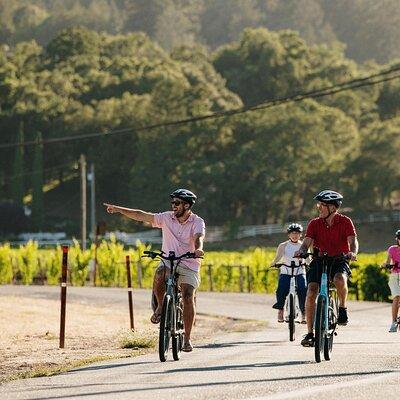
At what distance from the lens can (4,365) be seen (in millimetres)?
16016

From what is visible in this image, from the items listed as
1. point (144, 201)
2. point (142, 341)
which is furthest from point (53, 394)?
point (144, 201)

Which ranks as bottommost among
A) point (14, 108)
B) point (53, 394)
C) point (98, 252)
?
point (53, 394)

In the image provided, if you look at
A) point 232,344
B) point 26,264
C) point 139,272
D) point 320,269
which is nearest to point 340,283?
point 320,269

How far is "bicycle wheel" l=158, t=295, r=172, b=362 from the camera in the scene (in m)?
14.8

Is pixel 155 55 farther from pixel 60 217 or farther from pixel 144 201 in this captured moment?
pixel 144 201

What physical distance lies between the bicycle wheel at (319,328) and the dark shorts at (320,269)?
0.54 m

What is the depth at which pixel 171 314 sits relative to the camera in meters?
14.9

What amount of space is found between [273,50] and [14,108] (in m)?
28.6

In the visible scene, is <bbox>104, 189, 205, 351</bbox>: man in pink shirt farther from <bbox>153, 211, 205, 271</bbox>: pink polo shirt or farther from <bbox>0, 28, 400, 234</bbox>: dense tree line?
<bbox>0, 28, 400, 234</bbox>: dense tree line

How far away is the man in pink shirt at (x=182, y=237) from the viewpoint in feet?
49.8

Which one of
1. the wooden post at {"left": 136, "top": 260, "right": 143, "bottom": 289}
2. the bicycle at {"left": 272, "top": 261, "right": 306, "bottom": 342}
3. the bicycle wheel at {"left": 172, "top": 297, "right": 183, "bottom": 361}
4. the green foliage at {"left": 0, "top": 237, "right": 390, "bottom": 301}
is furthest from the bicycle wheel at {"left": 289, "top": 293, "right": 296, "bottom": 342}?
the wooden post at {"left": 136, "top": 260, "right": 143, "bottom": 289}

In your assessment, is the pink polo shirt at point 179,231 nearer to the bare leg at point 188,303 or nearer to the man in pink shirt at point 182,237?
the man in pink shirt at point 182,237

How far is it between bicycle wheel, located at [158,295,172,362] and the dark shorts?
1.47m

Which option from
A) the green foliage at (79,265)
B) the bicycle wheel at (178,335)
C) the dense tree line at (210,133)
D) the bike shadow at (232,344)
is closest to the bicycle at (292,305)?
the bike shadow at (232,344)
